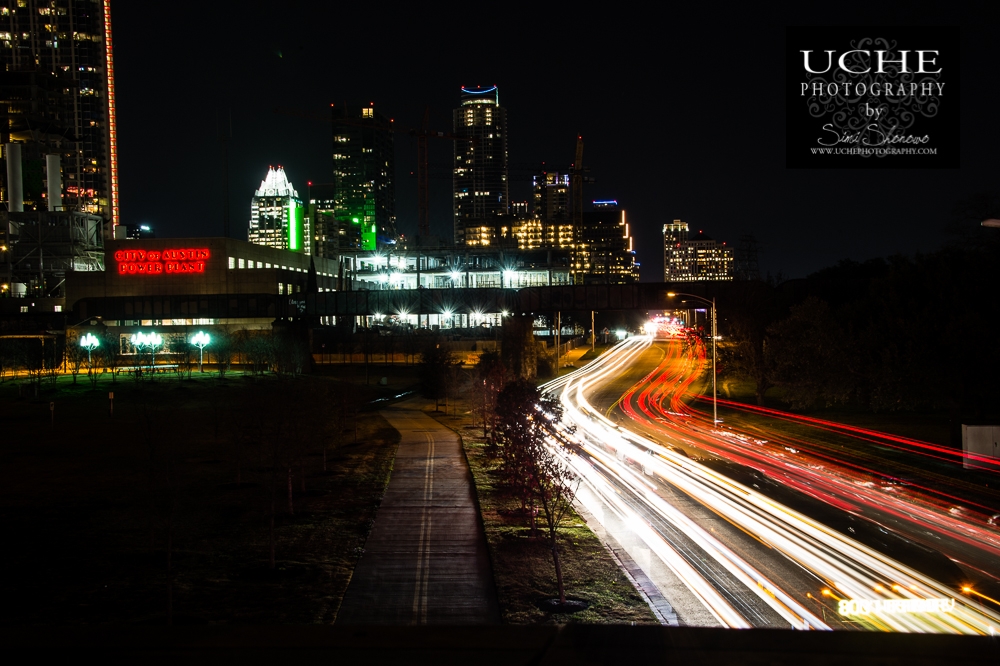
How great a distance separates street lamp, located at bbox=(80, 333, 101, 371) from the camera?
65144 mm

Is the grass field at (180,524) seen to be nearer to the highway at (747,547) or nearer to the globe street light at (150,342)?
the highway at (747,547)

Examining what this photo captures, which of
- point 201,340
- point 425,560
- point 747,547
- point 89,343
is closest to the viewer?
point 425,560

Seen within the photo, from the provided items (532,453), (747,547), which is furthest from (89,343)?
(747,547)

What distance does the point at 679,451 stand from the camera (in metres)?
30.4

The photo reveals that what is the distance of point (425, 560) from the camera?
53.8 ft

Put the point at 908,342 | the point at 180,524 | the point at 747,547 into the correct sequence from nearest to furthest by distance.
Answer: the point at 747,547 < the point at 180,524 < the point at 908,342

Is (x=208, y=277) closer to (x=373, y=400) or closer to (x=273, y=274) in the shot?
(x=273, y=274)

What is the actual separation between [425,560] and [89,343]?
6067 centimetres

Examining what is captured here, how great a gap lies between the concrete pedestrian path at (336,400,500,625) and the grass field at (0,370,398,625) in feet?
1.86

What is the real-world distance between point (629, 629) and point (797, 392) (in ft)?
125

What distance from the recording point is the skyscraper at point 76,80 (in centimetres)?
15625

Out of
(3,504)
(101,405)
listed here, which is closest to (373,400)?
(101,405)

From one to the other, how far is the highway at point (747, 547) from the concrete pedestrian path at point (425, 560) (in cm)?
398

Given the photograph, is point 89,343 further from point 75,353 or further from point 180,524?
point 180,524
